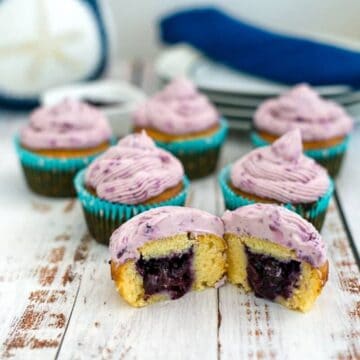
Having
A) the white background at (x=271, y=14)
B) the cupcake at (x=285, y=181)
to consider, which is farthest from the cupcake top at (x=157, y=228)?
the white background at (x=271, y=14)

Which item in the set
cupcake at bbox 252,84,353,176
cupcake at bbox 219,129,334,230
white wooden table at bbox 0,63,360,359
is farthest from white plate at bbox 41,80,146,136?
cupcake at bbox 219,129,334,230

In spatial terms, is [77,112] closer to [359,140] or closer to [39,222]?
[39,222]

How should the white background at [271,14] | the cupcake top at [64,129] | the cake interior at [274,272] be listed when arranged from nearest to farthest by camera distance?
the cake interior at [274,272], the cupcake top at [64,129], the white background at [271,14]

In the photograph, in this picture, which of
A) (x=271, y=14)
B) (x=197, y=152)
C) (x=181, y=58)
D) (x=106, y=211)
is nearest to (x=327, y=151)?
(x=197, y=152)

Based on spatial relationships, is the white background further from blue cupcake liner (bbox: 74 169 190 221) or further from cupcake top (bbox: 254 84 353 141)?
blue cupcake liner (bbox: 74 169 190 221)

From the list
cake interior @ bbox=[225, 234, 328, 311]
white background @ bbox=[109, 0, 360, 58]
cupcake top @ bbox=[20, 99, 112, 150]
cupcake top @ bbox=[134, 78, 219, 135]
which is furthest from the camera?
white background @ bbox=[109, 0, 360, 58]

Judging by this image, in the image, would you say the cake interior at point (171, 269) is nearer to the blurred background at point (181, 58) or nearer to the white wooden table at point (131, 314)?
the white wooden table at point (131, 314)

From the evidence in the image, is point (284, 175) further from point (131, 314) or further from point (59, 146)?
point (59, 146)
